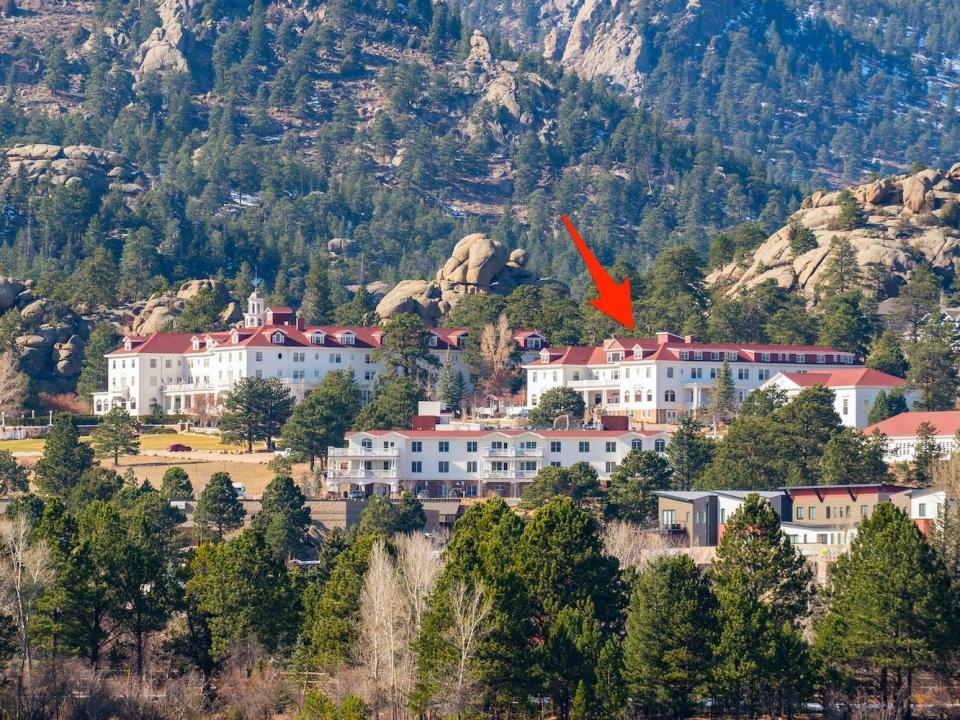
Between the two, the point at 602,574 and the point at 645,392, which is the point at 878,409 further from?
the point at 602,574

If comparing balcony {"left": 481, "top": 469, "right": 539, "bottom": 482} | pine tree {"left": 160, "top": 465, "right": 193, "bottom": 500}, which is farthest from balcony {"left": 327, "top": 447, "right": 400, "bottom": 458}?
pine tree {"left": 160, "top": 465, "right": 193, "bottom": 500}

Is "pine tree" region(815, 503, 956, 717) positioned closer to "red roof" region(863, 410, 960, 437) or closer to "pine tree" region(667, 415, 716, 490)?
"pine tree" region(667, 415, 716, 490)

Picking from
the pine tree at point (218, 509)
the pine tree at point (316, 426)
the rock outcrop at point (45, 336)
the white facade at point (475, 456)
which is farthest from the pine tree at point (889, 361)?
the rock outcrop at point (45, 336)

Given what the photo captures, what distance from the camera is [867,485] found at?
12475cm

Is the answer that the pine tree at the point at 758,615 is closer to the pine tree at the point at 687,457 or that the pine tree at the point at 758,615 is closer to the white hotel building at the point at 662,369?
the pine tree at the point at 687,457

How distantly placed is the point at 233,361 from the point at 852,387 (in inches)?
1923

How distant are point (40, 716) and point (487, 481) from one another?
60063mm

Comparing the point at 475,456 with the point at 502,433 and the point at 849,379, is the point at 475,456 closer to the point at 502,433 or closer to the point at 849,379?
the point at 502,433

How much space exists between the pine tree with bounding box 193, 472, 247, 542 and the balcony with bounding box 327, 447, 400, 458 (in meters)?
16.7

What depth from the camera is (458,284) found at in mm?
194625

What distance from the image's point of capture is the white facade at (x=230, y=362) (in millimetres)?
172750

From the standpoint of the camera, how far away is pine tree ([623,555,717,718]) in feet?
282

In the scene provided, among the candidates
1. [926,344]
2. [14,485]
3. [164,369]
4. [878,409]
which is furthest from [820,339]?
[14,485]

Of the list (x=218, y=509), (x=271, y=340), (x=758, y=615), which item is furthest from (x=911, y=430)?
(x=758, y=615)
